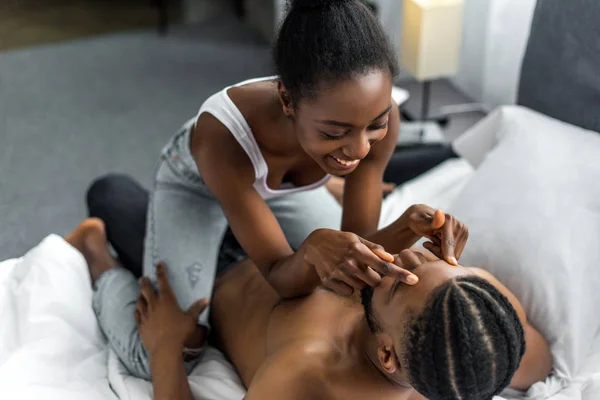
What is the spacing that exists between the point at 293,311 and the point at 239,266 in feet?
1.16

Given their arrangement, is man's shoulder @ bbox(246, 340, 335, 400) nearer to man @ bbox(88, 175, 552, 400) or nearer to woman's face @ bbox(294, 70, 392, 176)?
man @ bbox(88, 175, 552, 400)

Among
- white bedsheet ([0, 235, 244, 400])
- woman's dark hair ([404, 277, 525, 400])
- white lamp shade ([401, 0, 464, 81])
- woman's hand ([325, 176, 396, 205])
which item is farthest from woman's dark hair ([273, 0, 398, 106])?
white lamp shade ([401, 0, 464, 81])

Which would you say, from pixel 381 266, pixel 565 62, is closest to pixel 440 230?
pixel 381 266

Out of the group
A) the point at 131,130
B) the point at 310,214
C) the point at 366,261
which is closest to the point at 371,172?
the point at 310,214

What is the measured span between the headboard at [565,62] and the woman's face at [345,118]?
68 centimetres

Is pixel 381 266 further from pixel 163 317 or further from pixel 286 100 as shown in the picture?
pixel 163 317

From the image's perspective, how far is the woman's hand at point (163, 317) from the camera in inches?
57.2

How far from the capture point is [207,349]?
1.54 meters

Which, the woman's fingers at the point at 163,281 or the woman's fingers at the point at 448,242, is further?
the woman's fingers at the point at 163,281

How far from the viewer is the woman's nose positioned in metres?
1.12

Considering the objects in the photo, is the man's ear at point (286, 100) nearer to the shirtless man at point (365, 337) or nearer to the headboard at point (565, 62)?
the shirtless man at point (365, 337)

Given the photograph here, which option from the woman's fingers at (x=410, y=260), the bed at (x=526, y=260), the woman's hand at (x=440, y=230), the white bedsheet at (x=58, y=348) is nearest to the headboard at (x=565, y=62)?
the bed at (x=526, y=260)

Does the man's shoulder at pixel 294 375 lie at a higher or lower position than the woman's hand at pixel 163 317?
higher

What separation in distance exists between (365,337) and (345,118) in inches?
13.8
